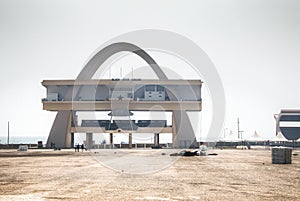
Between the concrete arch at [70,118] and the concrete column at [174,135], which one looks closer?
the concrete arch at [70,118]

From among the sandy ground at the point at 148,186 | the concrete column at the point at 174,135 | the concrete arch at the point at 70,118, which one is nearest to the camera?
the sandy ground at the point at 148,186

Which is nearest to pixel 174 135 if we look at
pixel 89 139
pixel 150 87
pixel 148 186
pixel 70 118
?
pixel 150 87

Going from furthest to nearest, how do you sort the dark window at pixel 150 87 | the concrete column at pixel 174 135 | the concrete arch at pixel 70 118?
the dark window at pixel 150 87, the concrete column at pixel 174 135, the concrete arch at pixel 70 118

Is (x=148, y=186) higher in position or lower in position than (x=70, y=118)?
lower

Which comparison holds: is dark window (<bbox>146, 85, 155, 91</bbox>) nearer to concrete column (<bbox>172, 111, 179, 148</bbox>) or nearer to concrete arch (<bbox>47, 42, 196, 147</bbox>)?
concrete arch (<bbox>47, 42, 196, 147</bbox>)

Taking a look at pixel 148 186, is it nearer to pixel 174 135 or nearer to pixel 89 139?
pixel 174 135

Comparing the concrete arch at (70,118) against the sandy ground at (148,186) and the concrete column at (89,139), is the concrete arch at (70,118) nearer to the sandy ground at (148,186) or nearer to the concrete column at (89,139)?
the concrete column at (89,139)

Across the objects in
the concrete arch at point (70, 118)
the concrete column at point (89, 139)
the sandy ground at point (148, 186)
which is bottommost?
the sandy ground at point (148, 186)

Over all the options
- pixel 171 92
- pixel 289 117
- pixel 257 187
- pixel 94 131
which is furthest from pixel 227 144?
pixel 257 187

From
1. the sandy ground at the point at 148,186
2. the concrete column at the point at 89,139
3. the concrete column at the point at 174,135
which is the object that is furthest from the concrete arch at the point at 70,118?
the sandy ground at the point at 148,186

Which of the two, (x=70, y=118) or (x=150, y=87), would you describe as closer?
(x=70, y=118)

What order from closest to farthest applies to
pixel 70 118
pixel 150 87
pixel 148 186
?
pixel 148 186, pixel 70 118, pixel 150 87

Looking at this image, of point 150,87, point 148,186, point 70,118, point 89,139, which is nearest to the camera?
point 148,186

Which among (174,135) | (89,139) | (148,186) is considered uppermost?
(174,135)
